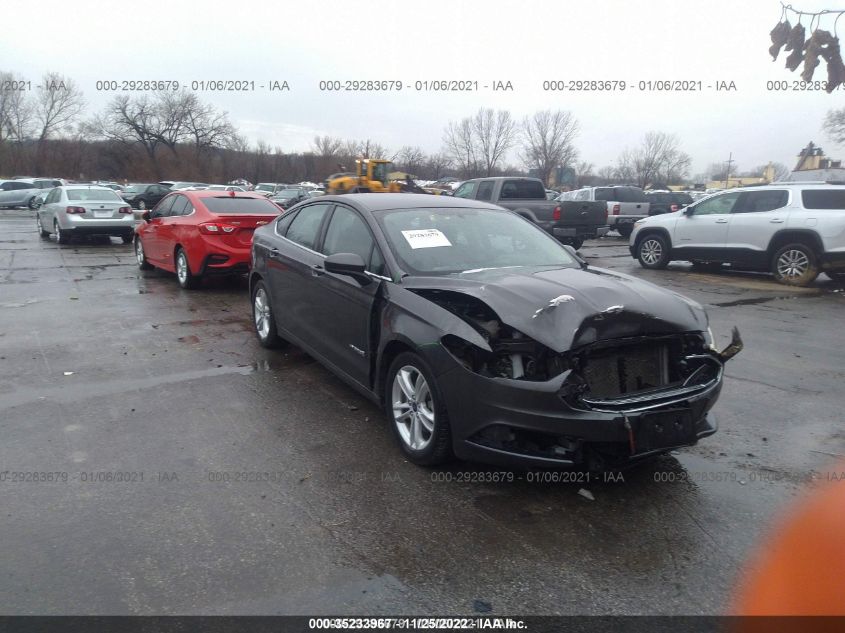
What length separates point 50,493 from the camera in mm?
3699

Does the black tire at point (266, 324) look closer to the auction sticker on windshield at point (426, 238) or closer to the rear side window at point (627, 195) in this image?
the auction sticker on windshield at point (426, 238)

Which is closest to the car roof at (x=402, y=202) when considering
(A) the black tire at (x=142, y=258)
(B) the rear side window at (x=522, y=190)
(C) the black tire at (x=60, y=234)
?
(A) the black tire at (x=142, y=258)

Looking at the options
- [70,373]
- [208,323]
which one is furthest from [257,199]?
[70,373]

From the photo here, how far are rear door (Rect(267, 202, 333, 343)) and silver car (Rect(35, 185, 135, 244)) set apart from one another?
1230cm

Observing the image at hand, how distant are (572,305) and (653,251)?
1132 centimetres

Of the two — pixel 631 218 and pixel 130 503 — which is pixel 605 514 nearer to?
pixel 130 503

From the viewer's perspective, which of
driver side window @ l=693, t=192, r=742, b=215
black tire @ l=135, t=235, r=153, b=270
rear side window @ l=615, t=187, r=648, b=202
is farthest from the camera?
rear side window @ l=615, t=187, r=648, b=202

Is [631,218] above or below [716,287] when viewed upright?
above

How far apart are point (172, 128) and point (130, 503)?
82026 millimetres

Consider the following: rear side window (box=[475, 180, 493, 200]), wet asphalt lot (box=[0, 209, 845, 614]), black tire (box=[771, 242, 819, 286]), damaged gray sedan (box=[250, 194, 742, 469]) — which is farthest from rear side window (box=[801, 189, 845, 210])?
damaged gray sedan (box=[250, 194, 742, 469])

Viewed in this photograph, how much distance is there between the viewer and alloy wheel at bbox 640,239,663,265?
13.9 meters

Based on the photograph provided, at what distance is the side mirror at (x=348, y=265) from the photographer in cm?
448

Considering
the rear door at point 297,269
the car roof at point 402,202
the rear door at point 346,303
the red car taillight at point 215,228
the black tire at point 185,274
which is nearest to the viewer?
the rear door at point 346,303

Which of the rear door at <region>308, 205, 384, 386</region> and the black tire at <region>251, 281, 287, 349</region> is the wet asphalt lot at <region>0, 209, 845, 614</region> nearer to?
the black tire at <region>251, 281, 287, 349</region>
